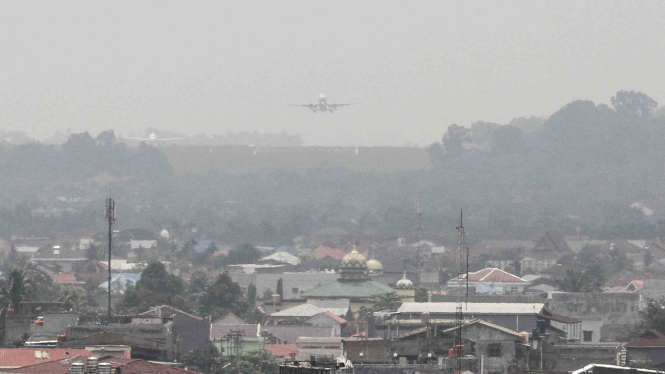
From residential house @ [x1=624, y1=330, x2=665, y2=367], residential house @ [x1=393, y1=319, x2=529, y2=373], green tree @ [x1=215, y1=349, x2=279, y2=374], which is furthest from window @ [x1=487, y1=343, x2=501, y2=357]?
green tree @ [x1=215, y1=349, x2=279, y2=374]

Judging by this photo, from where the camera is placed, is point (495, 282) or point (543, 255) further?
point (543, 255)

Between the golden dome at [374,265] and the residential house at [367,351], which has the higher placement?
the golden dome at [374,265]

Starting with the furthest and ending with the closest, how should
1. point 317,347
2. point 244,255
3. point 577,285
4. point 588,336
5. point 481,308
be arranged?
point 244,255
point 577,285
point 588,336
point 481,308
point 317,347

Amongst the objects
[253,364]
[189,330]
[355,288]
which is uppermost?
[355,288]

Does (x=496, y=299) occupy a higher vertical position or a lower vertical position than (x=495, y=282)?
lower

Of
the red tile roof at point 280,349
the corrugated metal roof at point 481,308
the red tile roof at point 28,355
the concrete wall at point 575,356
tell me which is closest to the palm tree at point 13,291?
the red tile roof at point 280,349

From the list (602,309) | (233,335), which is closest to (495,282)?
(602,309)

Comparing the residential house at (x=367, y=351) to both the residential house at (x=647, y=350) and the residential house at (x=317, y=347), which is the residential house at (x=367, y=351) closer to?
the residential house at (x=647, y=350)

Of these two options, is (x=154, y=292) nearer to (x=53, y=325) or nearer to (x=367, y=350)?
(x=53, y=325)
